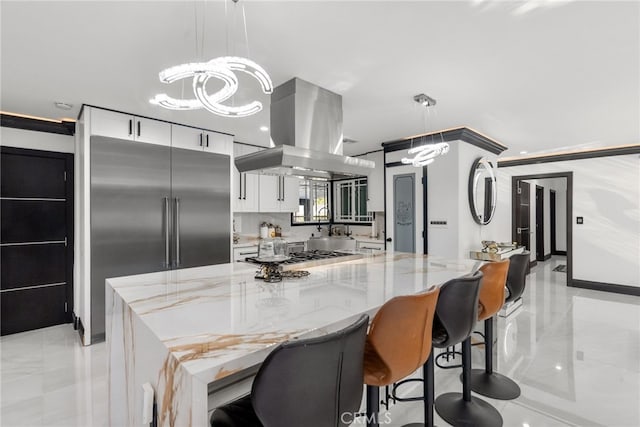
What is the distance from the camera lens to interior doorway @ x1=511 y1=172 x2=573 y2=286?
19.3 feet

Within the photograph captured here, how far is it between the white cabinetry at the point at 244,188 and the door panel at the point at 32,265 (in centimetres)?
220

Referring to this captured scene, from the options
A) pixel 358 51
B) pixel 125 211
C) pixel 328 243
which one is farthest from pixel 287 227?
pixel 358 51

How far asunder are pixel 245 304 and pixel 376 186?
4.21m

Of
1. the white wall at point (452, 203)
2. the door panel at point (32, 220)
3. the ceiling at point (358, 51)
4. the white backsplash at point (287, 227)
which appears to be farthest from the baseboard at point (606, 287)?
the door panel at point (32, 220)

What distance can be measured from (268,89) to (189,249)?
113 inches

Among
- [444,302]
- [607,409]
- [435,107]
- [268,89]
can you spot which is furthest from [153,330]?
[435,107]

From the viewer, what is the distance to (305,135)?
105 inches

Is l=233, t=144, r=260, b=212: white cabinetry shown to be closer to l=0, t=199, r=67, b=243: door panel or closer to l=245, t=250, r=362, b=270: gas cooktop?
l=245, t=250, r=362, b=270: gas cooktop

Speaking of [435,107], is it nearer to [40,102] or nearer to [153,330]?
[153,330]

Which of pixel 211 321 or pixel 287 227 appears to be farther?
pixel 287 227

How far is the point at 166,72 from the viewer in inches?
58.0

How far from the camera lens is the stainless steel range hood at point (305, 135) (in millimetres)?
2512

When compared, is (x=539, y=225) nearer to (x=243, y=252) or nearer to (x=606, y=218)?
(x=606, y=218)

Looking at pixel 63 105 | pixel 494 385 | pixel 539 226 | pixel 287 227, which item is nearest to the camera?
pixel 494 385
